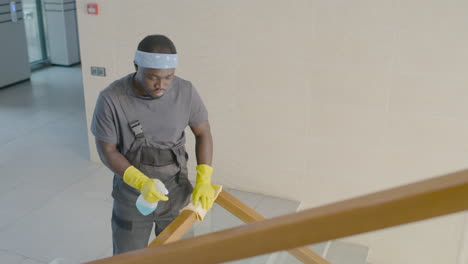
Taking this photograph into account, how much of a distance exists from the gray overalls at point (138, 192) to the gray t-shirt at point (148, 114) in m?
0.05

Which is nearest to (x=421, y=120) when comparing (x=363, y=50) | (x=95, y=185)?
(x=363, y=50)

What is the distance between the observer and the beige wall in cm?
349

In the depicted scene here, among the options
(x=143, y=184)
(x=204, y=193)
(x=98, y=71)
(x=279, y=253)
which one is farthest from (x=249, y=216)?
(x=98, y=71)

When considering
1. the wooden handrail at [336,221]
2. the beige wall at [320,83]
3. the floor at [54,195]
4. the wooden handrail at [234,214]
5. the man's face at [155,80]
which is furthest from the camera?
the floor at [54,195]

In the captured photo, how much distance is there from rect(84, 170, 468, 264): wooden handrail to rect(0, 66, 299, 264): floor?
1.12m

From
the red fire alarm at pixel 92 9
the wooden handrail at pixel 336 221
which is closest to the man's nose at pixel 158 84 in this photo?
the wooden handrail at pixel 336 221

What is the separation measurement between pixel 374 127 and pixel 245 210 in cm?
187

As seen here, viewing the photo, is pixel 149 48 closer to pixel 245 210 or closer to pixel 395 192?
pixel 245 210

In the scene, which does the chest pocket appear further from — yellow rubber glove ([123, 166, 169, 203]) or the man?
yellow rubber glove ([123, 166, 169, 203])

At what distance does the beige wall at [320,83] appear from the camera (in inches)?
137

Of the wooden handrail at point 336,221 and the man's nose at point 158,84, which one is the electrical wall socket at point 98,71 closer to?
the man's nose at point 158,84

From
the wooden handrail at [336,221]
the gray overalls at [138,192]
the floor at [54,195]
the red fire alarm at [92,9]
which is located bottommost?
the floor at [54,195]

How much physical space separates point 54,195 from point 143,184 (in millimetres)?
2456

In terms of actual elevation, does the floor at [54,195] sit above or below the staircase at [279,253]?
below
